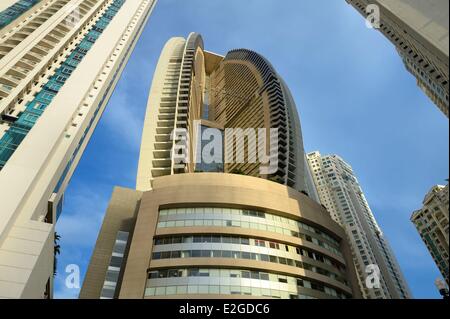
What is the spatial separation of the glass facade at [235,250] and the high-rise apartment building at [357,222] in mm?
70790

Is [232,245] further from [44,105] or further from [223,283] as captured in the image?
[44,105]

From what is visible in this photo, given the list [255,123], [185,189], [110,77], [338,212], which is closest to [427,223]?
[338,212]

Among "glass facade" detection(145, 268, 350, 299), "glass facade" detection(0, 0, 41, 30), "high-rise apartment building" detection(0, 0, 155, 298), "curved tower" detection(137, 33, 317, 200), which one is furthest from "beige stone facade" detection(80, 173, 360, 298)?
"glass facade" detection(0, 0, 41, 30)

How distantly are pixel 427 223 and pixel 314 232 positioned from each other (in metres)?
51.5

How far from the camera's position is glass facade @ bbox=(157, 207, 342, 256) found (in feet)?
122

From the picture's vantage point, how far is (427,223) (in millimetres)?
76062

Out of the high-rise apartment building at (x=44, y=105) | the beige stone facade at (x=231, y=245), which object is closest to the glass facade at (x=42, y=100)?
the high-rise apartment building at (x=44, y=105)

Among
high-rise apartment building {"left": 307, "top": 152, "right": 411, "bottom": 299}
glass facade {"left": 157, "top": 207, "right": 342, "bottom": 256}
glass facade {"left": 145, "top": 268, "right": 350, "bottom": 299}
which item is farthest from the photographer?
high-rise apartment building {"left": 307, "top": 152, "right": 411, "bottom": 299}

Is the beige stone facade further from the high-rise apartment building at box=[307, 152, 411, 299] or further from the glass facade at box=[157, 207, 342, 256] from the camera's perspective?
the high-rise apartment building at box=[307, 152, 411, 299]

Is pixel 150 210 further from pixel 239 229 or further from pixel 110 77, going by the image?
pixel 110 77

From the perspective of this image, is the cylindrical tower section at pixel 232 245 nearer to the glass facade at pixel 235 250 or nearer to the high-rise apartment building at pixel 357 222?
the glass facade at pixel 235 250

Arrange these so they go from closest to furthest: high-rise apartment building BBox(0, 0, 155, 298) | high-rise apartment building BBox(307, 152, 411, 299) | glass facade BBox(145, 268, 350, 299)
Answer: high-rise apartment building BBox(0, 0, 155, 298)
glass facade BBox(145, 268, 350, 299)
high-rise apartment building BBox(307, 152, 411, 299)

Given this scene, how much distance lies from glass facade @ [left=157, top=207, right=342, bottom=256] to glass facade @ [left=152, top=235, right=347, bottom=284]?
174 cm
